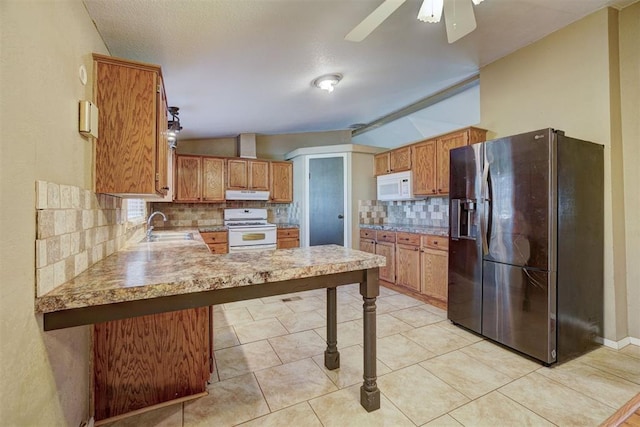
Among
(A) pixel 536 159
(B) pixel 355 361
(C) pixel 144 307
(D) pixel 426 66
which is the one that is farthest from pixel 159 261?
(D) pixel 426 66

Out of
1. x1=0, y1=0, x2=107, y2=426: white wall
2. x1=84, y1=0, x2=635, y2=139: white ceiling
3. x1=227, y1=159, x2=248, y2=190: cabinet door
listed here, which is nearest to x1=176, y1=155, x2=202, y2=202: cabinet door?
x1=227, y1=159, x2=248, y2=190: cabinet door

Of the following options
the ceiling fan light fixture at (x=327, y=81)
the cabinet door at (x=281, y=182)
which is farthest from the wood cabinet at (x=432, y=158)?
the cabinet door at (x=281, y=182)

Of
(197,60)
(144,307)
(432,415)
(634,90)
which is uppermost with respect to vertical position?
(197,60)

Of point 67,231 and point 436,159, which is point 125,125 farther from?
point 436,159

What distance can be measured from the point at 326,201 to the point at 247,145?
1.77 metres

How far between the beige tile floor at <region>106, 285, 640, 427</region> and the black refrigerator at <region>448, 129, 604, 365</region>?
22cm

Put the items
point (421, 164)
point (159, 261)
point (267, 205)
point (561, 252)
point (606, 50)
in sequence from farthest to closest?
point (267, 205)
point (421, 164)
point (606, 50)
point (561, 252)
point (159, 261)

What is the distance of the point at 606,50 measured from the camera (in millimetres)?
2363

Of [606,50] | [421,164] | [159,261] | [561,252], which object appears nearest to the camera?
[159,261]

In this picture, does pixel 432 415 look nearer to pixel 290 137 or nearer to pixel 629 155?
pixel 629 155

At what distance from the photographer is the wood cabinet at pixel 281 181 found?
5352mm

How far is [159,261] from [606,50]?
3.71 metres

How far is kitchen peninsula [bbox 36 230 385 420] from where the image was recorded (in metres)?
1.07

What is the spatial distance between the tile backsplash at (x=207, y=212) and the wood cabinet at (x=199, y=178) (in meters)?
0.29
